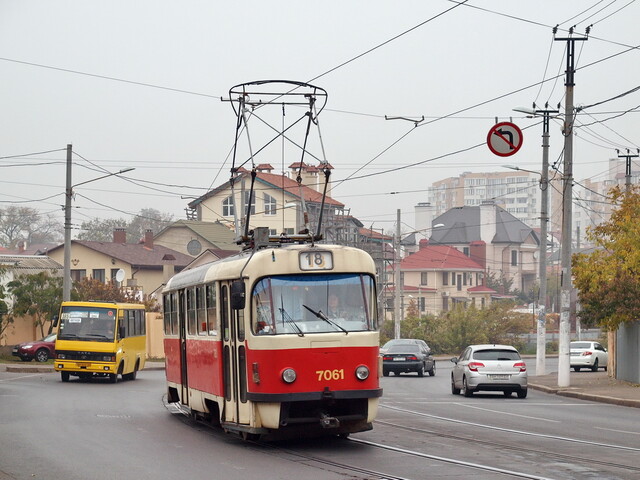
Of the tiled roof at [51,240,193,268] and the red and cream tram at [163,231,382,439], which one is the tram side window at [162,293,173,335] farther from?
the tiled roof at [51,240,193,268]

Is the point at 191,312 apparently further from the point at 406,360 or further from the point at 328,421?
the point at 406,360

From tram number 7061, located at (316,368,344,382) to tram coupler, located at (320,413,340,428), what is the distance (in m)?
0.50

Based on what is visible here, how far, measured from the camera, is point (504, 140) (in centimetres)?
2758

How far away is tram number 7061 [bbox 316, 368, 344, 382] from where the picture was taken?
49.5 ft

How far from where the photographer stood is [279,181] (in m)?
86.9

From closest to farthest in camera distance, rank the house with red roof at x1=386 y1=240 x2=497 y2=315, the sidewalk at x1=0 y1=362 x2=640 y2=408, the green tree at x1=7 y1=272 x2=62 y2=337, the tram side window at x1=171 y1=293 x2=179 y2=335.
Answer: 1. the tram side window at x1=171 y1=293 x2=179 y2=335
2. the sidewalk at x1=0 y1=362 x2=640 y2=408
3. the green tree at x1=7 y1=272 x2=62 y2=337
4. the house with red roof at x1=386 y1=240 x2=497 y2=315

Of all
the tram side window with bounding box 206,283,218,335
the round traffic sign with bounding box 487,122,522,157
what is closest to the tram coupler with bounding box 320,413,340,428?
the tram side window with bounding box 206,283,218,335

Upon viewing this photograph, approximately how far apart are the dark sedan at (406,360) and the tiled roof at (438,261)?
68359 mm

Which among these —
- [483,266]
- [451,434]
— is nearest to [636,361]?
[451,434]

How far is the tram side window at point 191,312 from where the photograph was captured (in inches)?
768

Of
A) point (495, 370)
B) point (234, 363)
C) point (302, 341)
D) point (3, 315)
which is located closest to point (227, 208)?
point (3, 315)

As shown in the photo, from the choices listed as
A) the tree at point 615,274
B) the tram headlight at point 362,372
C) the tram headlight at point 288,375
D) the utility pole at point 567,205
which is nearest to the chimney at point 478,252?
the tree at point 615,274

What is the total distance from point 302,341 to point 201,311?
4.07m

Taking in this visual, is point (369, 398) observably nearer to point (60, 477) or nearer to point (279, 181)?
point (60, 477)
